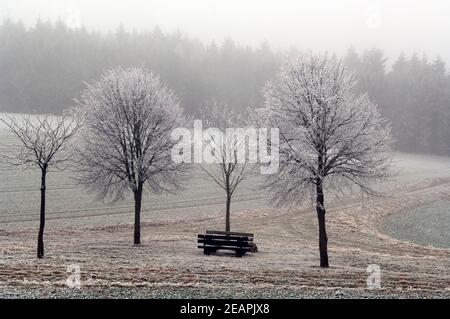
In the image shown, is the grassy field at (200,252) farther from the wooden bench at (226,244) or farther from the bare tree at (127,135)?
the bare tree at (127,135)

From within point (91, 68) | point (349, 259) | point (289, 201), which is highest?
point (91, 68)

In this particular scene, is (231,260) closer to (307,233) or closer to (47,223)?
(307,233)

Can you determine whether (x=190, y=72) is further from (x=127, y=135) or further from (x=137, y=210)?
(x=137, y=210)

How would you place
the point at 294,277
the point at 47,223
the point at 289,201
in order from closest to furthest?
the point at 294,277
the point at 289,201
the point at 47,223

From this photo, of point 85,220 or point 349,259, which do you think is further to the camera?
point 85,220

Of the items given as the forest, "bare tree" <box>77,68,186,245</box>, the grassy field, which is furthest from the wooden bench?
the forest

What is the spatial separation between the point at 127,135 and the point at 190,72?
64612 millimetres

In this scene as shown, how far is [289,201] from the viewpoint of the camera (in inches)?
878

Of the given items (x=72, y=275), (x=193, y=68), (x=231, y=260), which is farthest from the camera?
(x=193, y=68)

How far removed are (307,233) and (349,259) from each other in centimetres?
938

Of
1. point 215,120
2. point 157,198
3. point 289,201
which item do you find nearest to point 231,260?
point 289,201

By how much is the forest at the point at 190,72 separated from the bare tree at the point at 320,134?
58.5m
